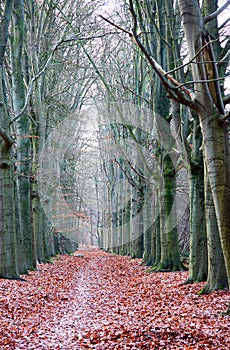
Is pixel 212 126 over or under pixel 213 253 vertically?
over

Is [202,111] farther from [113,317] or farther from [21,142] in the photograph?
[21,142]

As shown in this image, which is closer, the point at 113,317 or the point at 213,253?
the point at 113,317

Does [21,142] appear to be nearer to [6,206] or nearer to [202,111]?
[6,206]

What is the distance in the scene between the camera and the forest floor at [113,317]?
5750 millimetres

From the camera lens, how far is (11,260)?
12.1 m

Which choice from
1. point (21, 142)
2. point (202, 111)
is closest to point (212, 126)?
point (202, 111)

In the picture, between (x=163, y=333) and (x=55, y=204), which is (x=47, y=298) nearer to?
(x=163, y=333)

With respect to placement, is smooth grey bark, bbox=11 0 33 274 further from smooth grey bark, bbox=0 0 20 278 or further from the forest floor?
the forest floor

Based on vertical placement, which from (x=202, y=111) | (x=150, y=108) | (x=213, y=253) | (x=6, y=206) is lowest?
(x=213, y=253)

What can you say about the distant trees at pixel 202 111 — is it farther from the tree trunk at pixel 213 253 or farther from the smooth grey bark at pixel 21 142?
the smooth grey bark at pixel 21 142

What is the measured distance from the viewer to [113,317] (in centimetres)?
757

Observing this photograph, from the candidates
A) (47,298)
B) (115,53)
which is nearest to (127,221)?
(115,53)

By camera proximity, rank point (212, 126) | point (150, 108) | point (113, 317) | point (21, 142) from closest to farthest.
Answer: point (212, 126) → point (113, 317) → point (21, 142) → point (150, 108)

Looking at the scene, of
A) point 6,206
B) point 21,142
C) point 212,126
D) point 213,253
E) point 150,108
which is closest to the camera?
point 212,126
